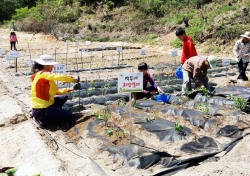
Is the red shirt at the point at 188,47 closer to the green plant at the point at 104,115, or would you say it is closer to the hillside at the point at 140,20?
the green plant at the point at 104,115

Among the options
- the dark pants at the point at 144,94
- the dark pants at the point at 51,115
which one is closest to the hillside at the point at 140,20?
the dark pants at the point at 144,94

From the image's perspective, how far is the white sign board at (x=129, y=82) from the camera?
4.50m

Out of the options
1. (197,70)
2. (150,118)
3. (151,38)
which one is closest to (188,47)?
(197,70)

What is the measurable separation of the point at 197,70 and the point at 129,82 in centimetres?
231

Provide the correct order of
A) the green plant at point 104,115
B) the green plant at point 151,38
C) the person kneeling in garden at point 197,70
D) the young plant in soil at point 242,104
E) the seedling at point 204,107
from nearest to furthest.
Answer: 1. the green plant at point 104,115
2. the seedling at point 204,107
3. the young plant in soil at point 242,104
4. the person kneeling in garden at point 197,70
5. the green plant at point 151,38

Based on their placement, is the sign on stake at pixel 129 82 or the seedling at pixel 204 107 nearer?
the sign on stake at pixel 129 82

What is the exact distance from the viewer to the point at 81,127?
17.5 ft

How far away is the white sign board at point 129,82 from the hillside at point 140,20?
1040 centimetres

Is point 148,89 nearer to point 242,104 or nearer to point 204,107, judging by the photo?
point 204,107

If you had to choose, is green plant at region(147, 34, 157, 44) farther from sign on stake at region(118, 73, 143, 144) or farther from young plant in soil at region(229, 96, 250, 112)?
sign on stake at region(118, 73, 143, 144)

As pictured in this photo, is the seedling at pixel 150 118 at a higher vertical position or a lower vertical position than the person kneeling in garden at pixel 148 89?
lower

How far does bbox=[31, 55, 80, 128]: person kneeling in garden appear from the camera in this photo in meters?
5.13

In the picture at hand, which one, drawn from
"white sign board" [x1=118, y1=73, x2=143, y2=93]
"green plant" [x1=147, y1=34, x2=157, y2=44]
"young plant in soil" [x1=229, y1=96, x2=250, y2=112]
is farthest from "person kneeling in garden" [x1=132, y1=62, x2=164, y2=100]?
"green plant" [x1=147, y1=34, x2=157, y2=44]

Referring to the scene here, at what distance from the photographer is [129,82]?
4543mm
